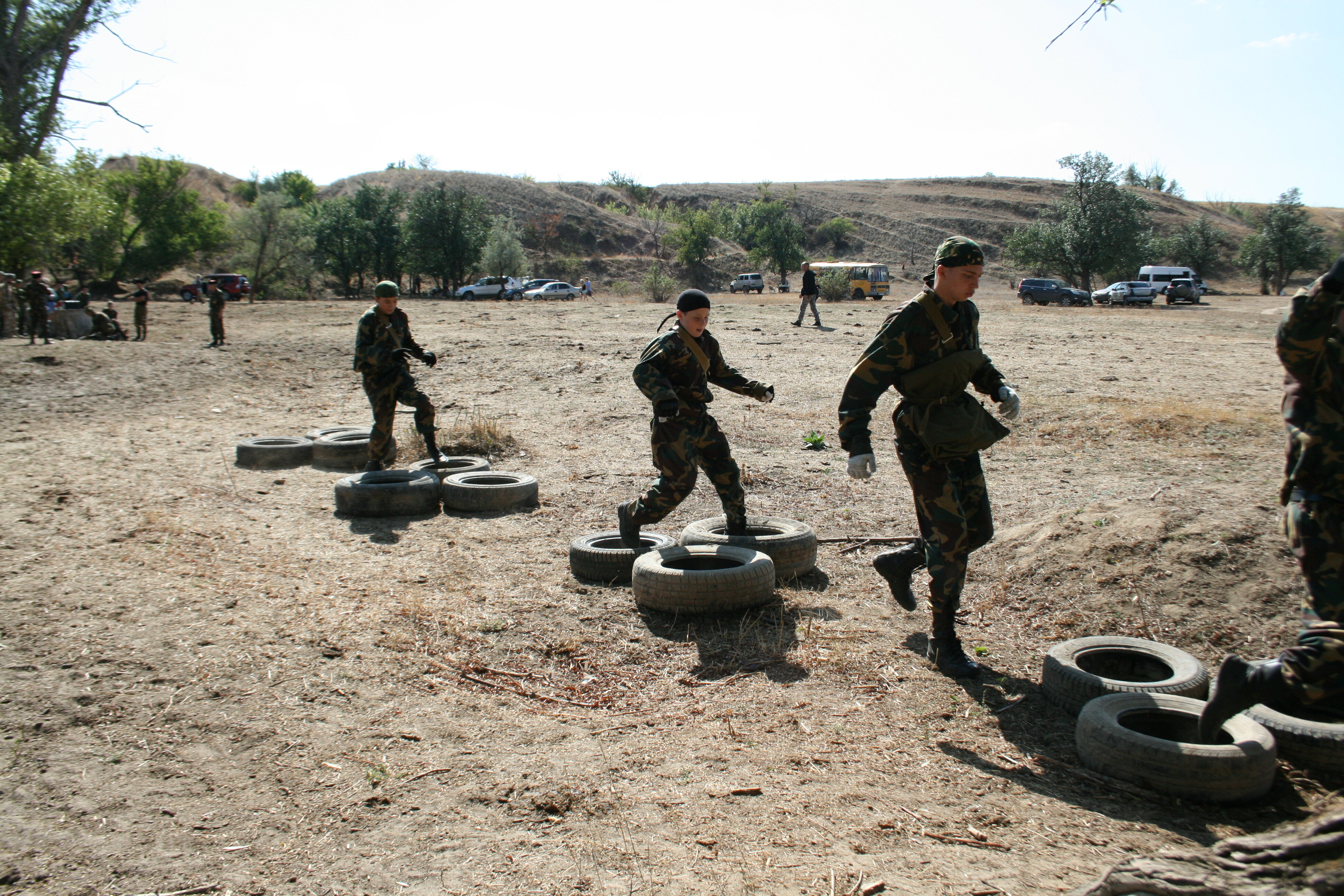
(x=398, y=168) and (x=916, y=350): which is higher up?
(x=398, y=168)

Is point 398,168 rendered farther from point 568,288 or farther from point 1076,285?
point 1076,285

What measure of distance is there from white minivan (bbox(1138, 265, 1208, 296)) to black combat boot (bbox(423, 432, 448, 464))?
48636mm

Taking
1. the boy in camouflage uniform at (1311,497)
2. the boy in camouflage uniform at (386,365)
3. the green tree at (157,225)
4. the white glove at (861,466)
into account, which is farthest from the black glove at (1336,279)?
the green tree at (157,225)

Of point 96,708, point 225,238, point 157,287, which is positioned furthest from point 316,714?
point 225,238

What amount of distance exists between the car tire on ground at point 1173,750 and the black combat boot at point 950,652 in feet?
2.55

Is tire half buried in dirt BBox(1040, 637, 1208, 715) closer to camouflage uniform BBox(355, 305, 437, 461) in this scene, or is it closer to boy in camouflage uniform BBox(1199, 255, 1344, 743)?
boy in camouflage uniform BBox(1199, 255, 1344, 743)

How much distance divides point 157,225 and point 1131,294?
A: 59987mm

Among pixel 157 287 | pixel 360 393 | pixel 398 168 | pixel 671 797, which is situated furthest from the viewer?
pixel 398 168

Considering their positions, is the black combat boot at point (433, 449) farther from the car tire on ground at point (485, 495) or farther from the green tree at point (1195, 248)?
the green tree at point (1195, 248)

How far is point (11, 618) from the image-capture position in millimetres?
4684

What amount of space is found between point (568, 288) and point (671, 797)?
1889 inches

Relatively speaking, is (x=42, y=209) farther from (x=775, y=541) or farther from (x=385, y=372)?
(x=775, y=541)

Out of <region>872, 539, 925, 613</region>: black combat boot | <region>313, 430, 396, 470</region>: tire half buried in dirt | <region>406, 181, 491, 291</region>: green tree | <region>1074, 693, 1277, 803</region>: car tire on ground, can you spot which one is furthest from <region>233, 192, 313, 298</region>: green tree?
<region>1074, 693, 1277, 803</region>: car tire on ground

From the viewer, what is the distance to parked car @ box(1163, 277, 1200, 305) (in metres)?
42.2
